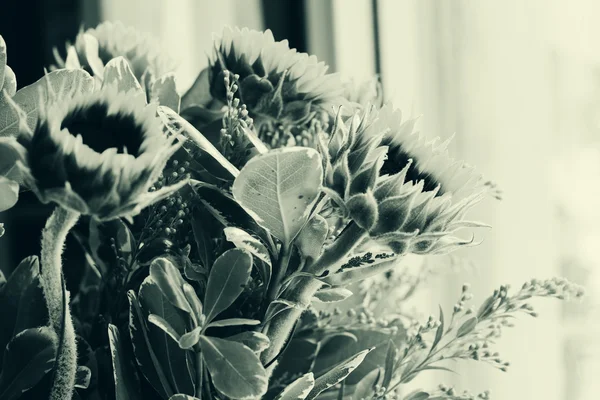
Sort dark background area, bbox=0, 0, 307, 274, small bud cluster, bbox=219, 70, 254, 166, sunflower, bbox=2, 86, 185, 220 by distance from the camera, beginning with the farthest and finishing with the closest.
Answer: dark background area, bbox=0, 0, 307, 274, small bud cluster, bbox=219, 70, 254, 166, sunflower, bbox=2, 86, 185, 220

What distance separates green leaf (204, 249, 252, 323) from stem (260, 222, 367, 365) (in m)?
0.02

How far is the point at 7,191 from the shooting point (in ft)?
1.03

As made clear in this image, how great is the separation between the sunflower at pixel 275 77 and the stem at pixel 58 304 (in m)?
0.13

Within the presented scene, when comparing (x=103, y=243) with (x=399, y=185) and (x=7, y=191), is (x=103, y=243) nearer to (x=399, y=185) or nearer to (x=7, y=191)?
(x=7, y=191)


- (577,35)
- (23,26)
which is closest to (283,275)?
(577,35)

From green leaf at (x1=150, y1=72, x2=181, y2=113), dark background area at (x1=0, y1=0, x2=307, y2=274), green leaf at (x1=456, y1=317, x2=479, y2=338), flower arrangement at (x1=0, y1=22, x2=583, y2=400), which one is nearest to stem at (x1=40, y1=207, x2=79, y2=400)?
flower arrangement at (x1=0, y1=22, x2=583, y2=400)

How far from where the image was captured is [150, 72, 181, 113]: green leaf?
0.38 meters

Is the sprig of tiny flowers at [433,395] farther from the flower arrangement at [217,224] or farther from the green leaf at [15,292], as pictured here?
the green leaf at [15,292]

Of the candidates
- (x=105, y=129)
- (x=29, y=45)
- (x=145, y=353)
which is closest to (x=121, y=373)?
(x=145, y=353)

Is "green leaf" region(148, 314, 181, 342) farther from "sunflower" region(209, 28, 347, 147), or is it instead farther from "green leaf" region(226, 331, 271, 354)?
"sunflower" region(209, 28, 347, 147)

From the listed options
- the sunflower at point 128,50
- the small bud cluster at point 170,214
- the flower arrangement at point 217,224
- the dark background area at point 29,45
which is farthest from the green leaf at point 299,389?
the dark background area at point 29,45

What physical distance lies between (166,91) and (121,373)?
0.15m

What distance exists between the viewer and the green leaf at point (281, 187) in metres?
0.29

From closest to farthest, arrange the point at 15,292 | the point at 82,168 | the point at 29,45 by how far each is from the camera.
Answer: the point at 82,168
the point at 15,292
the point at 29,45
